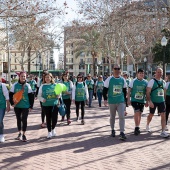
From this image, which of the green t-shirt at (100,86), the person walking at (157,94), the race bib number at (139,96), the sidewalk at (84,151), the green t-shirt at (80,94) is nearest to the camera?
the sidewalk at (84,151)

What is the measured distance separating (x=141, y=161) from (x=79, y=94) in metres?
4.46

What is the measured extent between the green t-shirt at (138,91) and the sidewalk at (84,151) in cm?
99

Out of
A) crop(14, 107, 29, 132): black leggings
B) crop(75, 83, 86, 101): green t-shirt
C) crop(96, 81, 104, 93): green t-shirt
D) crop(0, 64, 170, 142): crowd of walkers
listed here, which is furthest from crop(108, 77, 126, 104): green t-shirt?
crop(96, 81, 104, 93): green t-shirt

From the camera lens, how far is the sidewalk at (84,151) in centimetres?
531

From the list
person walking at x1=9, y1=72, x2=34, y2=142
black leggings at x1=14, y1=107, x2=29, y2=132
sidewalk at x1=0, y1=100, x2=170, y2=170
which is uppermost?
person walking at x1=9, y1=72, x2=34, y2=142

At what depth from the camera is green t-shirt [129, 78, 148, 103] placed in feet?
25.9

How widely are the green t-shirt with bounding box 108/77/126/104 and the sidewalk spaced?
3.32ft

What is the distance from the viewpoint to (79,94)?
380 inches

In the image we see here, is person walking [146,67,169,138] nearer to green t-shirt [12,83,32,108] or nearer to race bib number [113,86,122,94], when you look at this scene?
race bib number [113,86,122,94]

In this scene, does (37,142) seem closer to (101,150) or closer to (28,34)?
(101,150)

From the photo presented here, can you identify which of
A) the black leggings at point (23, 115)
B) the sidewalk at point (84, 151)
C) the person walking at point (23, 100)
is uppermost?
the person walking at point (23, 100)

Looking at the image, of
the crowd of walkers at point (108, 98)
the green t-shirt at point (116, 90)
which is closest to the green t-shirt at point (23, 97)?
the crowd of walkers at point (108, 98)

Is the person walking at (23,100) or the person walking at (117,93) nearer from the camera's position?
the person walking at (23,100)

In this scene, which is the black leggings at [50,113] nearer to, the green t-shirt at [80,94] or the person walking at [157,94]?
the green t-shirt at [80,94]
